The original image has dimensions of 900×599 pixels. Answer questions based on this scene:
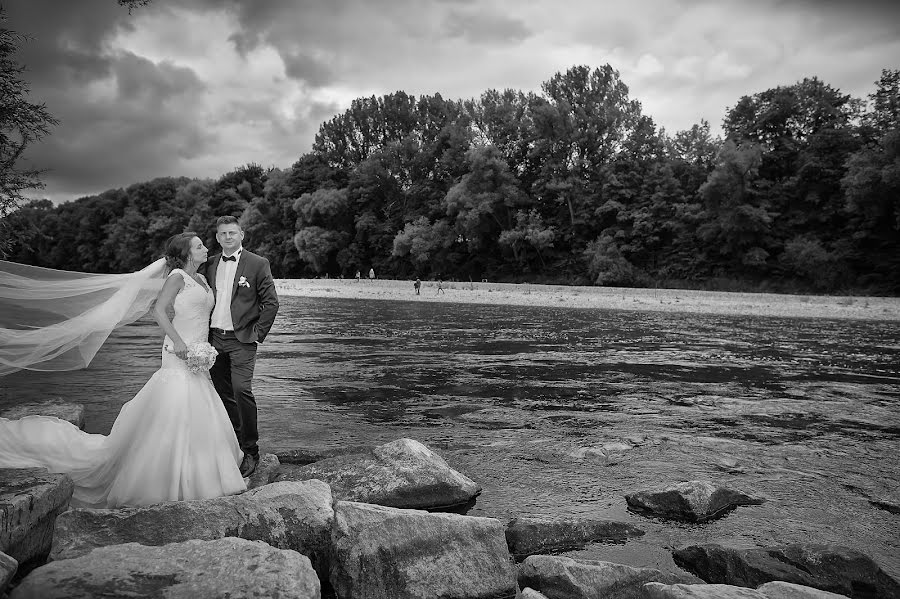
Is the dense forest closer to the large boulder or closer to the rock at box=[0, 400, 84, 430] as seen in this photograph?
the rock at box=[0, 400, 84, 430]

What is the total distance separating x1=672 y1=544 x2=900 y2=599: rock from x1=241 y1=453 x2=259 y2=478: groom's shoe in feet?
13.0

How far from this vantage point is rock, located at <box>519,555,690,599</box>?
4.07 metres

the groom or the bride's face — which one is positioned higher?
the bride's face

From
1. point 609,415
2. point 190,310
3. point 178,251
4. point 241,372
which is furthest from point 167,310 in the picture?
point 609,415

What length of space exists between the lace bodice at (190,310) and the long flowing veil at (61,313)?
0.46m

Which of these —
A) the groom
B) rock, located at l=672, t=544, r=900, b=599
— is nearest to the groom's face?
the groom

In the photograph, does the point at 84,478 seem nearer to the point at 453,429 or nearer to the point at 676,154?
the point at 453,429

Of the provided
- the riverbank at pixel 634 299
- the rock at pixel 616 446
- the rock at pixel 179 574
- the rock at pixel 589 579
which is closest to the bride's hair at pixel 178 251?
the rock at pixel 179 574

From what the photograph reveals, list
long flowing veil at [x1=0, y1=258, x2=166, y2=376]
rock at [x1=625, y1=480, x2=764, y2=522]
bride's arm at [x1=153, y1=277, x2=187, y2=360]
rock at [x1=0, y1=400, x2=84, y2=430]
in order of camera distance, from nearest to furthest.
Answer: bride's arm at [x1=153, y1=277, x2=187, y2=360] < long flowing veil at [x1=0, y1=258, x2=166, y2=376] < rock at [x1=625, y1=480, x2=764, y2=522] < rock at [x1=0, y1=400, x2=84, y2=430]

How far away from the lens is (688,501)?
19.2 feet

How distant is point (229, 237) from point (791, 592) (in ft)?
17.7

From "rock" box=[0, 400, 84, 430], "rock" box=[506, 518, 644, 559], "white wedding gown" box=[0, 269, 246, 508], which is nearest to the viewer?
"white wedding gown" box=[0, 269, 246, 508]

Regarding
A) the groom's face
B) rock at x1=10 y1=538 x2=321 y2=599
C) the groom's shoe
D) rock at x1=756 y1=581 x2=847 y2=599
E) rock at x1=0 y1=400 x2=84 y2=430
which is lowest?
the groom's shoe

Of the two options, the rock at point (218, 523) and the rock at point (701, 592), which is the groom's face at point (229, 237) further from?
the rock at point (701, 592)
